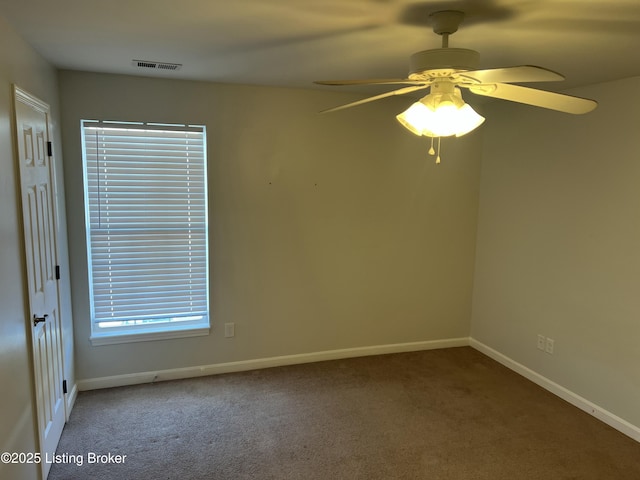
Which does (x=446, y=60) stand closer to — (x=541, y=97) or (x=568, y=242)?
(x=541, y=97)

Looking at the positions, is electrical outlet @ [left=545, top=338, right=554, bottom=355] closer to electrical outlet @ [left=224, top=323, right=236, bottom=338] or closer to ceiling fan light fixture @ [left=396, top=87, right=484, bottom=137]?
ceiling fan light fixture @ [left=396, top=87, right=484, bottom=137]

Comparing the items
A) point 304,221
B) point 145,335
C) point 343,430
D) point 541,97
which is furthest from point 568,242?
point 145,335

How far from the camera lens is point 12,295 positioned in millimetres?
1952

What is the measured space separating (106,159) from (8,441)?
2.01 metres

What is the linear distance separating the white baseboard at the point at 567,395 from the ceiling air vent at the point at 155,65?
3.61 m

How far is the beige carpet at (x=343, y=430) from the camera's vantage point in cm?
251

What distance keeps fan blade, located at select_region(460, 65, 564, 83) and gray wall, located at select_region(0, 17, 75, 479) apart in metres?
2.00

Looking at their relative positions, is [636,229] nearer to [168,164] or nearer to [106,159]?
[168,164]

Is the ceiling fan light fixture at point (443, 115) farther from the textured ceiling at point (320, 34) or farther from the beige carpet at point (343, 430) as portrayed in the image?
the beige carpet at point (343, 430)

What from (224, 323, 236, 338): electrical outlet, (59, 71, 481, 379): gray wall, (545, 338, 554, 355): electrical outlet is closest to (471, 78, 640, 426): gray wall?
(545, 338, 554, 355): electrical outlet

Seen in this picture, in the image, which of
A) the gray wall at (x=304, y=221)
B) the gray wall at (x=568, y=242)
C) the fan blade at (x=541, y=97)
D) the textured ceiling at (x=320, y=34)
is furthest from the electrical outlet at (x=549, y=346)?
the fan blade at (x=541, y=97)

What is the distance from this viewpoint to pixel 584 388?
3227mm

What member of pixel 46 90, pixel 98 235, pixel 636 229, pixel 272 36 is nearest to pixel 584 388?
pixel 636 229

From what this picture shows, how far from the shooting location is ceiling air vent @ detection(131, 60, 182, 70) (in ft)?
9.19
